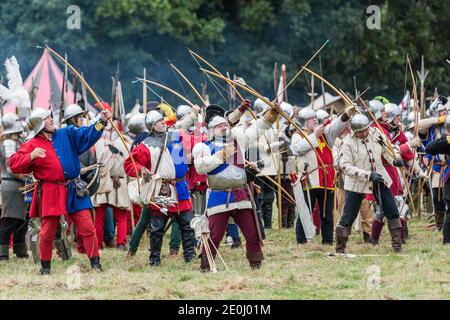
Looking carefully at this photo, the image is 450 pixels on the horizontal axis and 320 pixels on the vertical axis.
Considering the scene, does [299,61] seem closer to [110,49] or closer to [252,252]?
[110,49]

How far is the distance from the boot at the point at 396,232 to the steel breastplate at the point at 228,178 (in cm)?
219

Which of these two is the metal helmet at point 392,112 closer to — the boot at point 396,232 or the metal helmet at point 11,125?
the boot at point 396,232

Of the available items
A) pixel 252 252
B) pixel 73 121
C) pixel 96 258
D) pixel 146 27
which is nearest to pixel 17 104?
pixel 73 121

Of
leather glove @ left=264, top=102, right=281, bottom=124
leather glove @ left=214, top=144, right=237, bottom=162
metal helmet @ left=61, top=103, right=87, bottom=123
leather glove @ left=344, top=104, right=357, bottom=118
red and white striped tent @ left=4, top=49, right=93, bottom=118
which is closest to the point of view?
leather glove @ left=264, top=102, right=281, bottom=124

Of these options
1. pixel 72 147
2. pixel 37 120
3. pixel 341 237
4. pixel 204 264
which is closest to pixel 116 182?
pixel 72 147

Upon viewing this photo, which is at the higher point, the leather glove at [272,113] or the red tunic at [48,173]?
the leather glove at [272,113]

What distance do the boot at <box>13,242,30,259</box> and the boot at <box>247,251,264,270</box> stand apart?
125 inches

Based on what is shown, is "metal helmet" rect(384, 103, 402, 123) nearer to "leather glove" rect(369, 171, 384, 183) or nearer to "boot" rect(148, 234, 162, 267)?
"leather glove" rect(369, 171, 384, 183)

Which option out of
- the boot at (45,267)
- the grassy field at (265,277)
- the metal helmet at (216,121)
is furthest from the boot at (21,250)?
the metal helmet at (216,121)

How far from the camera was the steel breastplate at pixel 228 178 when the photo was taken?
1086cm

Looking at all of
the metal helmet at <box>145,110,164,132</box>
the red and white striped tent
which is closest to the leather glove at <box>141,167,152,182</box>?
the metal helmet at <box>145,110,164,132</box>

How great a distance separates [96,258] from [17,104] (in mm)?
1935

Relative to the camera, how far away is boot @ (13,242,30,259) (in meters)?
13.2

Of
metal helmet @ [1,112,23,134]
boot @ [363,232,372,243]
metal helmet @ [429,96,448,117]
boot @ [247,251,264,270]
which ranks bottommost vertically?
boot @ [247,251,264,270]
